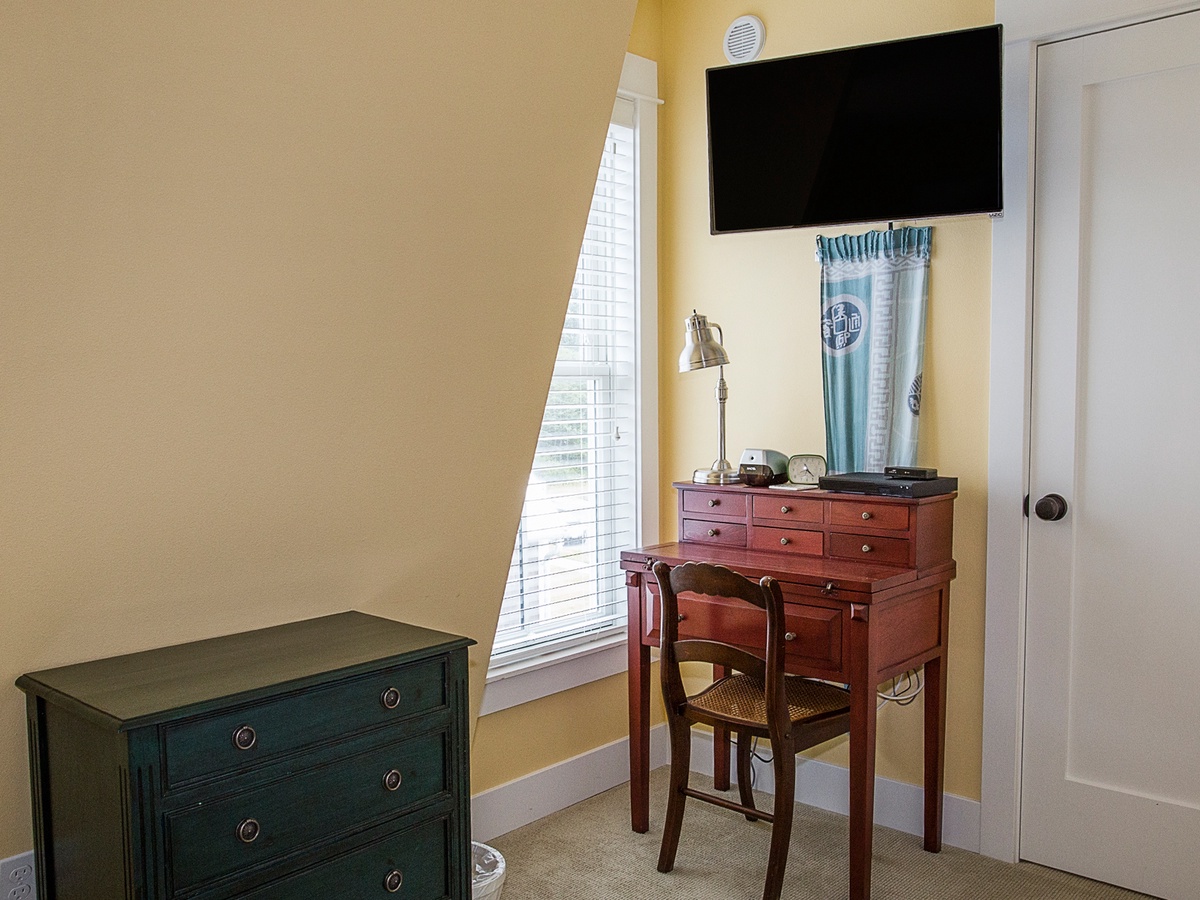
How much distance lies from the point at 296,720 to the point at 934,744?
1804 millimetres

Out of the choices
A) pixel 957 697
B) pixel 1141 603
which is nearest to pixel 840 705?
pixel 957 697

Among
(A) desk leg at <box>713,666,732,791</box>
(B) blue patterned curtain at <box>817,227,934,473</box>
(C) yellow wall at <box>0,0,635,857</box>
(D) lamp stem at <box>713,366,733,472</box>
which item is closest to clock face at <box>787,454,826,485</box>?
(B) blue patterned curtain at <box>817,227,934,473</box>

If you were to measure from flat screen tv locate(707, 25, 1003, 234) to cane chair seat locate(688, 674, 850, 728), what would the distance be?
48.6 inches

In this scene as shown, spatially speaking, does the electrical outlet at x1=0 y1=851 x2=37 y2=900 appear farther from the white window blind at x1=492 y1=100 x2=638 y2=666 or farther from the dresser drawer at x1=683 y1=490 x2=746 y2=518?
the dresser drawer at x1=683 y1=490 x2=746 y2=518

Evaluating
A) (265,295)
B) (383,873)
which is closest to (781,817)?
(383,873)

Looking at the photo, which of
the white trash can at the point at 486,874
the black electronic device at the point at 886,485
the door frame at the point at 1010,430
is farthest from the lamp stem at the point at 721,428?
the white trash can at the point at 486,874

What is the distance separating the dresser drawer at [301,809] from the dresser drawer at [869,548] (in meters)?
1.27

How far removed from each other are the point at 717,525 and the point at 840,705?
25.3 inches

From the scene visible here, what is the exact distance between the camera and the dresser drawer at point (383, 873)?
174 cm

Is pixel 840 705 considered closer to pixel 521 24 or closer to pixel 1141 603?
pixel 1141 603

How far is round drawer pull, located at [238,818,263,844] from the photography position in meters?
1.65

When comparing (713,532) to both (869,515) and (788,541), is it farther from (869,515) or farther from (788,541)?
(869,515)

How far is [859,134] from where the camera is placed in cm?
274

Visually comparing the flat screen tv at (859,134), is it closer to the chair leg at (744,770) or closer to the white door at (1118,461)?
the white door at (1118,461)
